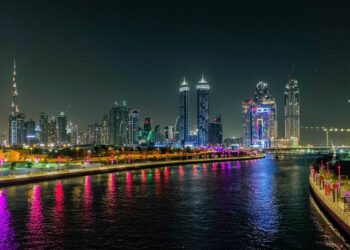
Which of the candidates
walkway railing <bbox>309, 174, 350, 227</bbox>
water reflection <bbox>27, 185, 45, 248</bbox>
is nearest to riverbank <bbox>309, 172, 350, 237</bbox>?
walkway railing <bbox>309, 174, 350, 227</bbox>

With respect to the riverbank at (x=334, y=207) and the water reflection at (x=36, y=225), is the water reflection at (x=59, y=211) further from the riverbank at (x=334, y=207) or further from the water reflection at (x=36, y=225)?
the riverbank at (x=334, y=207)

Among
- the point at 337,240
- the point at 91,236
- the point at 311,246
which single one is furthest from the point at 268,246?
the point at 91,236

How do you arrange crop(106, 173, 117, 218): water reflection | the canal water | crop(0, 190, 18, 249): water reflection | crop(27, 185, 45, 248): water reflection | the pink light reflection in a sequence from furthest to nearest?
the pink light reflection, crop(106, 173, 117, 218): water reflection, the canal water, crop(27, 185, 45, 248): water reflection, crop(0, 190, 18, 249): water reflection

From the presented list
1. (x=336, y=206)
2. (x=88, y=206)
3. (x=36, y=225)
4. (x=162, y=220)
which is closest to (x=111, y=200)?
(x=88, y=206)

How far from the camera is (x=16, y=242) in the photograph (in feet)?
75.5

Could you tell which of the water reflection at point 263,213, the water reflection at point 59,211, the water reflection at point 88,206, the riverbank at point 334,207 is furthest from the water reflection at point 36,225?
the riverbank at point 334,207

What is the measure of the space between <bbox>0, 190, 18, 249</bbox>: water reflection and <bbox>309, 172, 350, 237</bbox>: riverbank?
54.3 ft

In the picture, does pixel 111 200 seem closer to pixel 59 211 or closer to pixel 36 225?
pixel 59 211

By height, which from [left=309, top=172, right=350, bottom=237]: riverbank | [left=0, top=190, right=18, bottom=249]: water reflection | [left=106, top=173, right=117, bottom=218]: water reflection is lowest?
[left=0, top=190, right=18, bottom=249]: water reflection

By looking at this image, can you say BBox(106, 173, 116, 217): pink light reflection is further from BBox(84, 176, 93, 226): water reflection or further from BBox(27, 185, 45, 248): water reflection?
BBox(27, 185, 45, 248): water reflection

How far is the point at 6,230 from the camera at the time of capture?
25.8 meters

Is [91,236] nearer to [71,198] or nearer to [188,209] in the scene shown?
[188,209]

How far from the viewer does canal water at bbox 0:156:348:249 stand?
23.1m

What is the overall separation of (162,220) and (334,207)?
10367 millimetres
